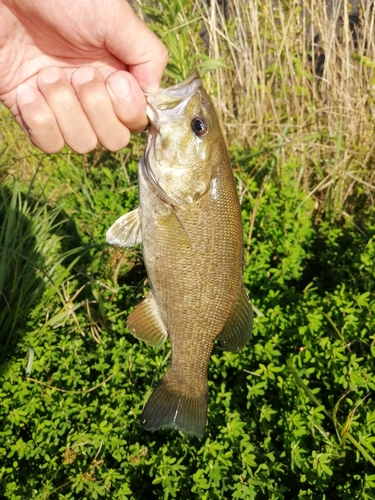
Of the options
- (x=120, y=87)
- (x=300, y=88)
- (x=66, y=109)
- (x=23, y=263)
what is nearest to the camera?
(x=120, y=87)

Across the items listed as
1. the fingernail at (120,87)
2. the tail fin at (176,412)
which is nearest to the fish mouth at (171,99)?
the fingernail at (120,87)

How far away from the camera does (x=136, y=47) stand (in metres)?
1.58

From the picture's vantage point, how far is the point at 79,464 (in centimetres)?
202

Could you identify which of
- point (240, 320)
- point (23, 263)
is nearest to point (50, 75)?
point (240, 320)

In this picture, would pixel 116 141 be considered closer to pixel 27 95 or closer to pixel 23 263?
pixel 27 95

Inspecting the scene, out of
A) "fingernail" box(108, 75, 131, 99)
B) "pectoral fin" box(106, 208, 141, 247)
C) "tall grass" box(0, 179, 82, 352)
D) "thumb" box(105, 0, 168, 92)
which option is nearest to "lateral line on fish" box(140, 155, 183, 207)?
"pectoral fin" box(106, 208, 141, 247)

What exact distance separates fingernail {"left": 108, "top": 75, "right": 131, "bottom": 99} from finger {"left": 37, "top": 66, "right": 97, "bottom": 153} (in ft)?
0.59

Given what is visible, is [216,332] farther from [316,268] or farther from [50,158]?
[50,158]

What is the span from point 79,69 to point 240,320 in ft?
3.81

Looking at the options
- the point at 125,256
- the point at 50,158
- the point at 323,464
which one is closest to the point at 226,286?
the point at 323,464

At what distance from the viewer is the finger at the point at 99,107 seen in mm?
1566

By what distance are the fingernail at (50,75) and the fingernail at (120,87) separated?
0.91 feet

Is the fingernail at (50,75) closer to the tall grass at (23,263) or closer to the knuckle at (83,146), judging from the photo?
the knuckle at (83,146)

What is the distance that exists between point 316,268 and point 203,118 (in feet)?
6.22
